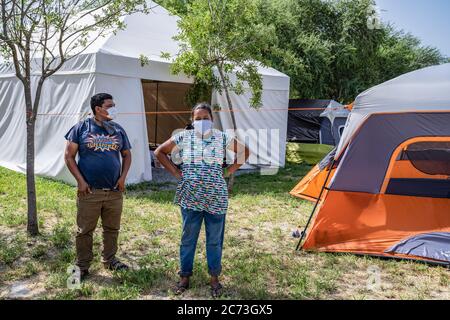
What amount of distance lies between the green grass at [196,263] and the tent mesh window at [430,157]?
4.96ft

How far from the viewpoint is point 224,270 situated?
3.99 meters

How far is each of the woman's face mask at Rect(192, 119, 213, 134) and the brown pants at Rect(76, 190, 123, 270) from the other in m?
1.03

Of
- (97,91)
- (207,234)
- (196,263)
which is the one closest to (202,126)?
(207,234)

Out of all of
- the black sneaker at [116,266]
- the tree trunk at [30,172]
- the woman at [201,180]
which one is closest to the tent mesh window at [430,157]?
the woman at [201,180]

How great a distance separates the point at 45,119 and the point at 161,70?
2.34m

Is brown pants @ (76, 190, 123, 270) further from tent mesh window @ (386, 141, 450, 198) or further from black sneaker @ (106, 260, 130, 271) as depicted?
tent mesh window @ (386, 141, 450, 198)

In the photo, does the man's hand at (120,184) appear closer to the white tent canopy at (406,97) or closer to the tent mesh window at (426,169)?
the white tent canopy at (406,97)

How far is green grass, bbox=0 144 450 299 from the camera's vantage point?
357cm

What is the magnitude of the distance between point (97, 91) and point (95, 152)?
400 centimetres

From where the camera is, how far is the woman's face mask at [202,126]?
3.30 metres

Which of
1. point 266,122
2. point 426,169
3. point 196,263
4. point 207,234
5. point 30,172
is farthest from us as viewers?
point 266,122

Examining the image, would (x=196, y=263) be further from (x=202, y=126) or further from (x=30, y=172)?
(x=30, y=172)

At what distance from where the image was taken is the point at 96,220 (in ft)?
12.3

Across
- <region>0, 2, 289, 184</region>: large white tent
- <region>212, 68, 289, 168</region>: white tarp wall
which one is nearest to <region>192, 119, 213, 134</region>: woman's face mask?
<region>0, 2, 289, 184</region>: large white tent
